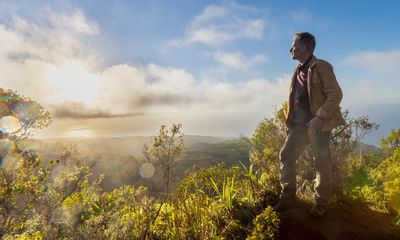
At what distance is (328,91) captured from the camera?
4.91m

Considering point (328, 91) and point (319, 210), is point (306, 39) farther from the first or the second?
point (319, 210)

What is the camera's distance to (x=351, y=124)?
384 inches

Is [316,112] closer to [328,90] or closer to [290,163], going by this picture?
[328,90]

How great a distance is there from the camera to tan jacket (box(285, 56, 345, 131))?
4.81 meters

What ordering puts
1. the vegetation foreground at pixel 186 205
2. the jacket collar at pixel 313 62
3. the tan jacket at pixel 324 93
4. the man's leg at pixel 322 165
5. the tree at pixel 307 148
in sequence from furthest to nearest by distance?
the tree at pixel 307 148 < the jacket collar at pixel 313 62 < the man's leg at pixel 322 165 < the tan jacket at pixel 324 93 < the vegetation foreground at pixel 186 205

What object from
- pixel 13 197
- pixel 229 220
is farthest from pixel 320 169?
pixel 13 197

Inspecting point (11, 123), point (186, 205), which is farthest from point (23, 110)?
point (186, 205)

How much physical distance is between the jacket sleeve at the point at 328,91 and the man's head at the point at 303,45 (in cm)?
31

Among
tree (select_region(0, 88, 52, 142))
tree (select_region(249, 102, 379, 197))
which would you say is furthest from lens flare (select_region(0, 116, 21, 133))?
tree (select_region(249, 102, 379, 197))

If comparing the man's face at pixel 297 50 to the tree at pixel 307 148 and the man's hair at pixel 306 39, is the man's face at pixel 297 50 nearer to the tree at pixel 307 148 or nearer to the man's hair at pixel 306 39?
the man's hair at pixel 306 39

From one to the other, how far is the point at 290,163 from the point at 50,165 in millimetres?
4707

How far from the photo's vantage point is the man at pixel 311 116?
4.90 metres

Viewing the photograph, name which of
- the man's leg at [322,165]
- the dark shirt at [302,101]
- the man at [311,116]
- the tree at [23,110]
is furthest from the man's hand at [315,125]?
the tree at [23,110]

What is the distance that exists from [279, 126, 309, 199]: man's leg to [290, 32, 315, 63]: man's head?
1.13 meters
